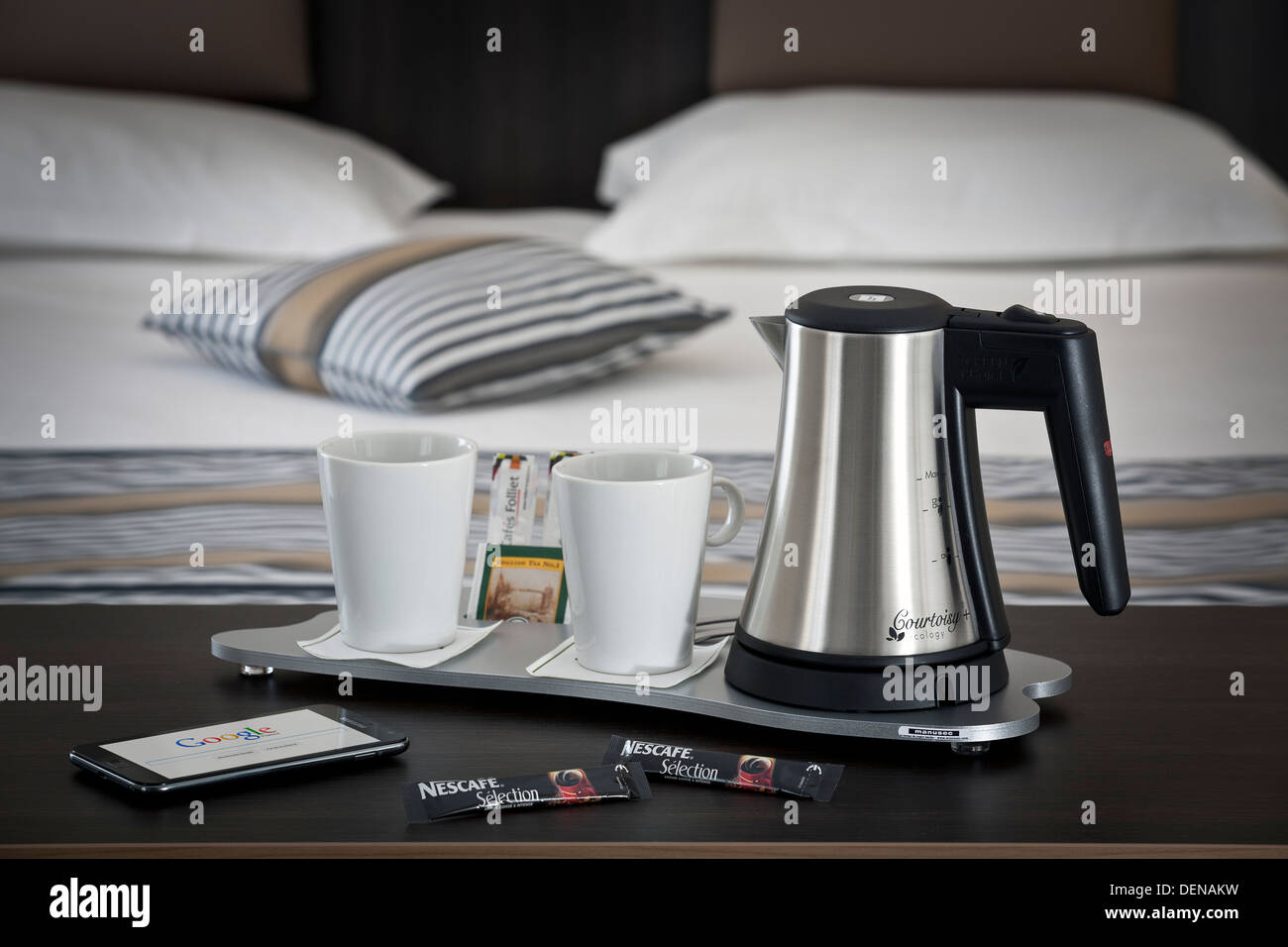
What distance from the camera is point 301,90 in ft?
6.35

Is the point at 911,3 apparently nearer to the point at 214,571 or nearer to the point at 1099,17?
the point at 1099,17

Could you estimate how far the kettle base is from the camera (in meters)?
0.56

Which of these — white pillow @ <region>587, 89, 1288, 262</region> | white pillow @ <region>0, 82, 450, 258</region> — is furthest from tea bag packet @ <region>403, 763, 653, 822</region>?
white pillow @ <region>0, 82, 450, 258</region>

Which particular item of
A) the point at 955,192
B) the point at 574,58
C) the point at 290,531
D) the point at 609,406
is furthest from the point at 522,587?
the point at 574,58

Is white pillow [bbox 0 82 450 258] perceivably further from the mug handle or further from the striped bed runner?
the mug handle

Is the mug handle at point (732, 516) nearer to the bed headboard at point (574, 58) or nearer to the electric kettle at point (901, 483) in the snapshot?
the electric kettle at point (901, 483)

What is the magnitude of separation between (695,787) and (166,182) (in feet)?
4.24

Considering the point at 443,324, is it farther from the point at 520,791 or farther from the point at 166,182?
the point at 520,791

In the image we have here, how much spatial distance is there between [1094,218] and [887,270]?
235 mm

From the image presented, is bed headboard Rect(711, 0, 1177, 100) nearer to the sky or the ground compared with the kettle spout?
nearer to the sky

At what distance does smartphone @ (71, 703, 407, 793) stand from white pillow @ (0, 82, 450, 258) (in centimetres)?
114

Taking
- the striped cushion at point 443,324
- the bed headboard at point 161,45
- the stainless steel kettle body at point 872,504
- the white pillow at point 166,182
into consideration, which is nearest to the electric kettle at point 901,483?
the stainless steel kettle body at point 872,504

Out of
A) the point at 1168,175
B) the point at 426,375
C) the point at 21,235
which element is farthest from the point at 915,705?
the point at 21,235

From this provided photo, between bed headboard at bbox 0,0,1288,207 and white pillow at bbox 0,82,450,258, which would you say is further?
bed headboard at bbox 0,0,1288,207
